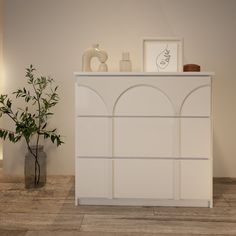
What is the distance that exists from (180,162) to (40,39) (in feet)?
6.05

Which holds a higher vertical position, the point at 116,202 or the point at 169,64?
the point at 169,64

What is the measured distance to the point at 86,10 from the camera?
2934 mm

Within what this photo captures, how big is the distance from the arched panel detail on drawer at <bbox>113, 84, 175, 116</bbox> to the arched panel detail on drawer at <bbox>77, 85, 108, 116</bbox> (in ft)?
0.32

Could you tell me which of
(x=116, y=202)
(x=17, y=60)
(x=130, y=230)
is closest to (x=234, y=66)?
(x=116, y=202)

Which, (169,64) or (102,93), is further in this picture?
(169,64)

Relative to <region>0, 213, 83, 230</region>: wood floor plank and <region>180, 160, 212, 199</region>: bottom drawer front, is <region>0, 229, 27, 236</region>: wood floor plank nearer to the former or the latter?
<region>0, 213, 83, 230</region>: wood floor plank

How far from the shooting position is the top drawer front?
210cm

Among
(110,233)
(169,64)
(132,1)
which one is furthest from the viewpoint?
(132,1)

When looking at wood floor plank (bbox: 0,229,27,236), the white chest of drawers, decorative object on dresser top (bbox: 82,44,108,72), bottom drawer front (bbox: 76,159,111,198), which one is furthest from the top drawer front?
wood floor plank (bbox: 0,229,27,236)

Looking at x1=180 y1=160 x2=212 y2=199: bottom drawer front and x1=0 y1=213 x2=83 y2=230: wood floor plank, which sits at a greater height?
x1=180 y1=160 x2=212 y2=199: bottom drawer front

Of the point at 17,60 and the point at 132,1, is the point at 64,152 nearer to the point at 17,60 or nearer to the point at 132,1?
the point at 17,60

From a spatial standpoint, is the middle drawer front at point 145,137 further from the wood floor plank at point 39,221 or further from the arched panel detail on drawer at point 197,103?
the wood floor plank at point 39,221

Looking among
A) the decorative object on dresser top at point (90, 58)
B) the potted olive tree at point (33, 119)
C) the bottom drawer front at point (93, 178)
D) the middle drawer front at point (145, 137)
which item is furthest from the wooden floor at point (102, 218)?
the decorative object on dresser top at point (90, 58)

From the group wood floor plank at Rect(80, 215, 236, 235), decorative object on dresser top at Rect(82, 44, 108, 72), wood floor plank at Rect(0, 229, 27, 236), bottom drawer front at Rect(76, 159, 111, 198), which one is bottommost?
wood floor plank at Rect(0, 229, 27, 236)
